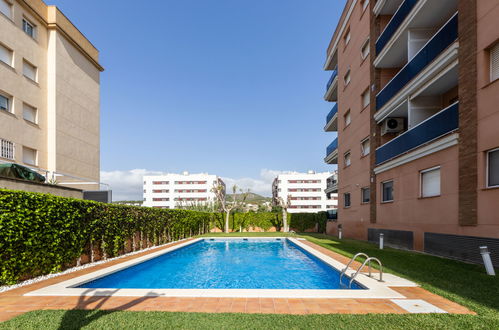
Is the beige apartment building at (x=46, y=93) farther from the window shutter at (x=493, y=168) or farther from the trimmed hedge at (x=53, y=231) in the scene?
the window shutter at (x=493, y=168)

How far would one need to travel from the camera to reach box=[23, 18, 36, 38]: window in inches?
612

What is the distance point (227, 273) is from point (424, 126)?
9.47 metres

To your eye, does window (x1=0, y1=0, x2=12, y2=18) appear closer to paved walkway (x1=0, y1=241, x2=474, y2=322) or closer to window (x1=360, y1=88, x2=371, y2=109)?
paved walkway (x1=0, y1=241, x2=474, y2=322)

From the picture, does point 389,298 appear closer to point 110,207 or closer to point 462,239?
point 462,239

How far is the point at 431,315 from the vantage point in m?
4.06

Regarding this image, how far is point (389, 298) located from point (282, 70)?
82.2 ft

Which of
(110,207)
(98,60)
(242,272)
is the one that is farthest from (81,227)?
(98,60)

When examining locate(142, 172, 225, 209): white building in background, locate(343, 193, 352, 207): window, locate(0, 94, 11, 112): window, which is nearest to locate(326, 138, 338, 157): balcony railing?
locate(343, 193, 352, 207): window

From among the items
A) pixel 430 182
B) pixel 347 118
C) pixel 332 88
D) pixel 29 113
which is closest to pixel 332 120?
pixel 332 88

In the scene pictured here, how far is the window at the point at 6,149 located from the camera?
13.6m

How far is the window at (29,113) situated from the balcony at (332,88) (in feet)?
71.7

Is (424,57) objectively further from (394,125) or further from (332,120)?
(332,120)

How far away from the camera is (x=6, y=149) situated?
13852 millimetres

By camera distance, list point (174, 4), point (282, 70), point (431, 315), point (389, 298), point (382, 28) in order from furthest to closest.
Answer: point (282, 70) < point (174, 4) < point (382, 28) < point (389, 298) < point (431, 315)
